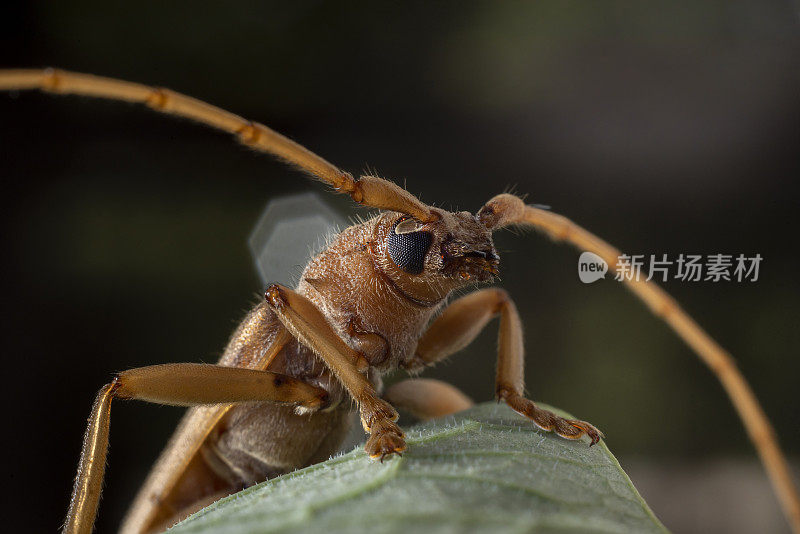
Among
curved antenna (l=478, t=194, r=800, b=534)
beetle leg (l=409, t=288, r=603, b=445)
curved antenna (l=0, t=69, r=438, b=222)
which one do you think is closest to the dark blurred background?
beetle leg (l=409, t=288, r=603, b=445)

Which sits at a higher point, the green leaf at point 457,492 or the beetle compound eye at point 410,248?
the beetle compound eye at point 410,248

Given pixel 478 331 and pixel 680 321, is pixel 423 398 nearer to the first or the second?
pixel 478 331

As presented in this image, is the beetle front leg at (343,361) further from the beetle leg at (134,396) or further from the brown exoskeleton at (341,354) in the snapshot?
the beetle leg at (134,396)

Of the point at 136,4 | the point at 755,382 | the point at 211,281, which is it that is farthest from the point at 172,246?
the point at 755,382

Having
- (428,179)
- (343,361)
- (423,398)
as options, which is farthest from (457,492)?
(428,179)

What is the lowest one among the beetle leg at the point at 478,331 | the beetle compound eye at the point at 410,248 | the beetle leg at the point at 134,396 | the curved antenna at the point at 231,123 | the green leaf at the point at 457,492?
the beetle leg at the point at 134,396

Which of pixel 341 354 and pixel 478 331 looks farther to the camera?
pixel 478 331

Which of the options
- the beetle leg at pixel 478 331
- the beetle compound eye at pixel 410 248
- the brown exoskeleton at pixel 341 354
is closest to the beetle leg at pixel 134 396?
the brown exoskeleton at pixel 341 354
